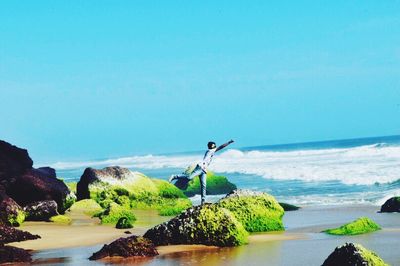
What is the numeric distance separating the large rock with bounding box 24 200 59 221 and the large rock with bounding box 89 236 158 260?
24.3ft

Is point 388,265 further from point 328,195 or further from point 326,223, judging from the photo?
point 328,195

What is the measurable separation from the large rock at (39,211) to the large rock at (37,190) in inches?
15.2

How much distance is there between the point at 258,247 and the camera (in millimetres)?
11852

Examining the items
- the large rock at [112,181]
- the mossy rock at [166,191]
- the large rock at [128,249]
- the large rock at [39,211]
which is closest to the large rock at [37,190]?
the large rock at [39,211]

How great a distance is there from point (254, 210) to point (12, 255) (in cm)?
525

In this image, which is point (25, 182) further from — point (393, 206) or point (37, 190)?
point (393, 206)

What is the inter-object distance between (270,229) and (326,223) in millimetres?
1644

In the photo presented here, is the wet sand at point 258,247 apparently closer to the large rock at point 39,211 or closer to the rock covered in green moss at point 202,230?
the rock covered in green moss at point 202,230

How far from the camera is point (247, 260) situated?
1040 centimetres

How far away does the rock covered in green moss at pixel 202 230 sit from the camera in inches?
474

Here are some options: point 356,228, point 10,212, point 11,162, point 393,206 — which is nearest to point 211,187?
point 11,162

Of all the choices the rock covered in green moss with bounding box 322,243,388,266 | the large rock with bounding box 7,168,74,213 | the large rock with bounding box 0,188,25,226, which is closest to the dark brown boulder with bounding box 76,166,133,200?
the large rock with bounding box 7,168,74,213

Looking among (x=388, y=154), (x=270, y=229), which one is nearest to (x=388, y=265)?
(x=270, y=229)

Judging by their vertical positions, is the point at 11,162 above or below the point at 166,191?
above
